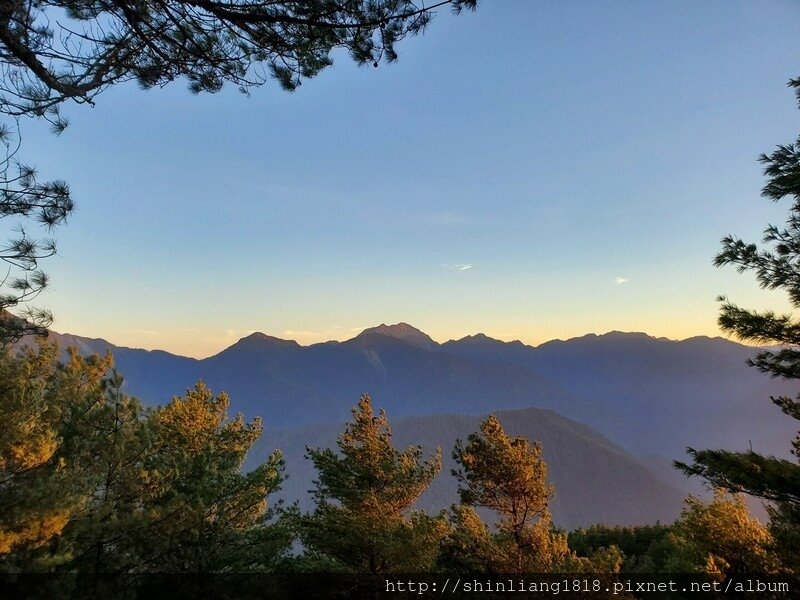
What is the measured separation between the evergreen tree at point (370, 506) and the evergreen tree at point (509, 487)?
64.0 inches

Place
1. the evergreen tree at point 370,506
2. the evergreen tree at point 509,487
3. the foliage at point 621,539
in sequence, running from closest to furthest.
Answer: the evergreen tree at point 509,487
the evergreen tree at point 370,506
the foliage at point 621,539

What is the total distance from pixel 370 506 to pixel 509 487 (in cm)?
527

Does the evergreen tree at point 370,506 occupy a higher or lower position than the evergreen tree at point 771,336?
lower

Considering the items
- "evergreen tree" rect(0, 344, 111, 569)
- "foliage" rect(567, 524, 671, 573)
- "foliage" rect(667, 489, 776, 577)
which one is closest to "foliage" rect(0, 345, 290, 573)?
"evergreen tree" rect(0, 344, 111, 569)

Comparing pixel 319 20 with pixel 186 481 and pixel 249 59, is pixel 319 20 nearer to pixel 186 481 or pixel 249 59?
pixel 249 59

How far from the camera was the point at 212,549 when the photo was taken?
34.7 ft

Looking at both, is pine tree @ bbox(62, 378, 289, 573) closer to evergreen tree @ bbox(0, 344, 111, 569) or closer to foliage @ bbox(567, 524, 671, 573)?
evergreen tree @ bbox(0, 344, 111, 569)

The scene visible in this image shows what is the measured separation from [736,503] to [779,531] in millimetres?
3882

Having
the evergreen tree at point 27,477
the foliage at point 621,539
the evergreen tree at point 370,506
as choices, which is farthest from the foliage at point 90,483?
the foliage at point 621,539

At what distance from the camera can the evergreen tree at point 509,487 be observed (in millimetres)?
11883

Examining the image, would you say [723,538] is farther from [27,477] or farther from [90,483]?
[27,477]

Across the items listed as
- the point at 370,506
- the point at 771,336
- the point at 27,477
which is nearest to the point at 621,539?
the point at 370,506

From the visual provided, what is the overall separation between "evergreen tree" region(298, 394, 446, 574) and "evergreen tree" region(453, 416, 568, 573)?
1626 mm

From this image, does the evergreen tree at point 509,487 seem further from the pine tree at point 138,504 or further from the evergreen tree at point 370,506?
the pine tree at point 138,504
